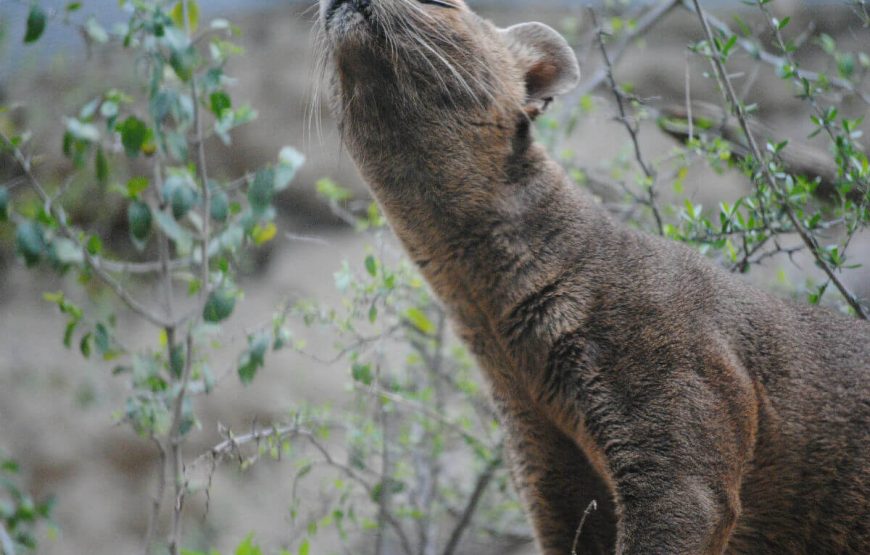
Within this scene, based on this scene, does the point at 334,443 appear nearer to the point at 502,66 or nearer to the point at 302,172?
the point at 302,172

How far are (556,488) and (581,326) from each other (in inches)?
28.7

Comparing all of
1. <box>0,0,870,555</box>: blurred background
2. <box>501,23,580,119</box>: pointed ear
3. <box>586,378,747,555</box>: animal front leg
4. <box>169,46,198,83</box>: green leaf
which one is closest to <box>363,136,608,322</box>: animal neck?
<box>501,23,580,119</box>: pointed ear

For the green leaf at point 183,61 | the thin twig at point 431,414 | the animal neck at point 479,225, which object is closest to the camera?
the animal neck at point 479,225

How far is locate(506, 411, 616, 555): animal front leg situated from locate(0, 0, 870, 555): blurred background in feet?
11.0

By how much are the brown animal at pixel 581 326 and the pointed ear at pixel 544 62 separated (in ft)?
0.49

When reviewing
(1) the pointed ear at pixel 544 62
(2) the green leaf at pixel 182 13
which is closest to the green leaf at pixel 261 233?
(2) the green leaf at pixel 182 13

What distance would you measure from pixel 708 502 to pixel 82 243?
8.64 ft

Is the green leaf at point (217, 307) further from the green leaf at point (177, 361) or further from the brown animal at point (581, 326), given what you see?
the brown animal at point (581, 326)

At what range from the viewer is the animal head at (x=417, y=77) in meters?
3.22

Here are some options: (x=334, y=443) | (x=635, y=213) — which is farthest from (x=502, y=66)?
(x=334, y=443)

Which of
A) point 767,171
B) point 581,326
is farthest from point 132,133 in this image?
point 767,171

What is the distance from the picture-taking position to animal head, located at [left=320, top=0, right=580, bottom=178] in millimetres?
3223

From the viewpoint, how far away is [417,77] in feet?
10.7

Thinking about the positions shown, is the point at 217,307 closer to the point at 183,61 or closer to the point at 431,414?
the point at 183,61
